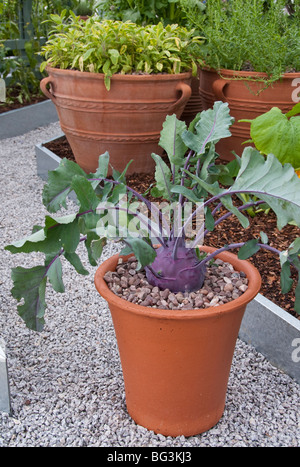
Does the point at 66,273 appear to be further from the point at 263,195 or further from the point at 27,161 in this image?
the point at 27,161

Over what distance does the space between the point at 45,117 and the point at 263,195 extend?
392cm

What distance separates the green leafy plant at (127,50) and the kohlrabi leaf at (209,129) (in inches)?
55.0

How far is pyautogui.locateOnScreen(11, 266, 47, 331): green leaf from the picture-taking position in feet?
4.51

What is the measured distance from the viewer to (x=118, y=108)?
280 centimetres

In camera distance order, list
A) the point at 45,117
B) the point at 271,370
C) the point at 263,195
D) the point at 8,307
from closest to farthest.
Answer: the point at 263,195 → the point at 271,370 → the point at 8,307 → the point at 45,117

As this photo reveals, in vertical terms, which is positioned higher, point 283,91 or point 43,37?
point 283,91

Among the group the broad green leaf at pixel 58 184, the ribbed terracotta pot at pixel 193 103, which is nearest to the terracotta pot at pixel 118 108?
the ribbed terracotta pot at pixel 193 103

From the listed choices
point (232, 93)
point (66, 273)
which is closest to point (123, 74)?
point (232, 93)

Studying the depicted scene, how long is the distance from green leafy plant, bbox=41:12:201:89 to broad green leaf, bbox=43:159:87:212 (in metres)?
1.53

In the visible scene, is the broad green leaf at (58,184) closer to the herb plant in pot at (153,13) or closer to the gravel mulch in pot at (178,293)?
the gravel mulch in pot at (178,293)

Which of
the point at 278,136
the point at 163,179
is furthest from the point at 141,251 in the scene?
the point at 278,136

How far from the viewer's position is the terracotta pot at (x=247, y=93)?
271 centimetres

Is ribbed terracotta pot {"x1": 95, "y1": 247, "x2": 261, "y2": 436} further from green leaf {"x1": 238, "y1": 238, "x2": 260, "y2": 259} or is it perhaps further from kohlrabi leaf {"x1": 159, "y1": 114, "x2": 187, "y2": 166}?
kohlrabi leaf {"x1": 159, "y1": 114, "x2": 187, "y2": 166}

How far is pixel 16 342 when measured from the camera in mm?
1893
